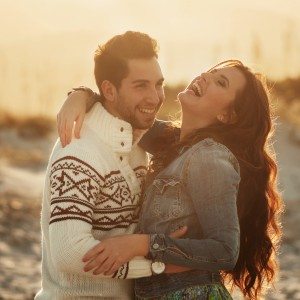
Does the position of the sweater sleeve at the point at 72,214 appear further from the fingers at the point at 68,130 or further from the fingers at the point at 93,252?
the fingers at the point at 68,130

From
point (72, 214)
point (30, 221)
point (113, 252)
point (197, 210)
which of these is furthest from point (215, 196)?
point (30, 221)

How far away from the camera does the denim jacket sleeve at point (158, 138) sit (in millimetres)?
4688

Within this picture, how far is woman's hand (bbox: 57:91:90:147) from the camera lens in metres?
4.04

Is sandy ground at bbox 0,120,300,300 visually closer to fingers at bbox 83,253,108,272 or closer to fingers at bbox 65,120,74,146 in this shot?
fingers at bbox 65,120,74,146

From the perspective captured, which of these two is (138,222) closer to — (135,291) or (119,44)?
(135,291)

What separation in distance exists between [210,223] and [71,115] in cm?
101

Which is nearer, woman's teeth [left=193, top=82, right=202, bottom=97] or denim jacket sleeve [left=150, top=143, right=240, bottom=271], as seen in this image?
denim jacket sleeve [left=150, top=143, right=240, bottom=271]

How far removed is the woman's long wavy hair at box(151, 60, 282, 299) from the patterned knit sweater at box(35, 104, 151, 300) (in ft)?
0.91

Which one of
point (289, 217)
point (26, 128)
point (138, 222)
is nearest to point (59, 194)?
point (138, 222)

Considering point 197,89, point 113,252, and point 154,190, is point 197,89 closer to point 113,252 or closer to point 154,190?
point 154,190

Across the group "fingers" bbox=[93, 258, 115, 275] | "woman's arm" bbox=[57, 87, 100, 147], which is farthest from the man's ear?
"fingers" bbox=[93, 258, 115, 275]

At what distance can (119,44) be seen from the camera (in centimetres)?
440

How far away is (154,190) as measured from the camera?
400 centimetres

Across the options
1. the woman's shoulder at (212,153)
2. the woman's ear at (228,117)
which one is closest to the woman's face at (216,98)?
the woman's ear at (228,117)
